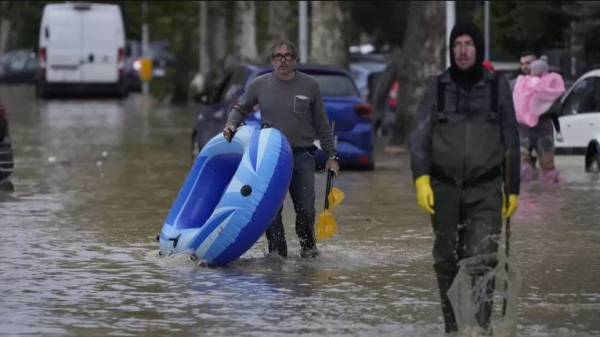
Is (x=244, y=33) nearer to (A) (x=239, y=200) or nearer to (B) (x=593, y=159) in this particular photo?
(B) (x=593, y=159)

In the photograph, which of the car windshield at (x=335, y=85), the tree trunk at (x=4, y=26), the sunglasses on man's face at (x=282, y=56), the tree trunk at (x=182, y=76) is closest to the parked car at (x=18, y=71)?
the tree trunk at (x=4, y=26)

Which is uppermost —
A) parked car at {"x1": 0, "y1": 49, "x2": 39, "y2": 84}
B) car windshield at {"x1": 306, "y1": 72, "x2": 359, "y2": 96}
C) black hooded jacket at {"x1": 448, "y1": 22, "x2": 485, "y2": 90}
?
black hooded jacket at {"x1": 448, "y1": 22, "x2": 485, "y2": 90}

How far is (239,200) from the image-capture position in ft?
41.8

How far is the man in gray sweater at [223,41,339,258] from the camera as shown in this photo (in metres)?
13.6

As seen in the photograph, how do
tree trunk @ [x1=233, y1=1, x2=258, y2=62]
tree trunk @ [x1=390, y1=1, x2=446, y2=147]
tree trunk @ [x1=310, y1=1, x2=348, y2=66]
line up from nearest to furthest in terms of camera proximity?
tree trunk @ [x1=390, y1=1, x2=446, y2=147], tree trunk @ [x1=310, y1=1, x2=348, y2=66], tree trunk @ [x1=233, y1=1, x2=258, y2=62]

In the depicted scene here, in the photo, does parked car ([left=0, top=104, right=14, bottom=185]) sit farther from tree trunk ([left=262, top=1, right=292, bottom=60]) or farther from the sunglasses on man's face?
tree trunk ([left=262, top=1, right=292, bottom=60])

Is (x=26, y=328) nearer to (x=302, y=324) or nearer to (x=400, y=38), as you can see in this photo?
(x=302, y=324)

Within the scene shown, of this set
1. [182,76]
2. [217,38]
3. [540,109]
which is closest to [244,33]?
[217,38]

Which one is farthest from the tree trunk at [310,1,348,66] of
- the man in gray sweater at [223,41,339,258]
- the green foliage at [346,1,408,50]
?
the man in gray sweater at [223,41,339,258]

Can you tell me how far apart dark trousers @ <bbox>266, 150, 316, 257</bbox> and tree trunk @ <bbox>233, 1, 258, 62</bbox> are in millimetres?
34568

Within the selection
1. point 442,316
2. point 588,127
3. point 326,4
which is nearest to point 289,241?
point 442,316

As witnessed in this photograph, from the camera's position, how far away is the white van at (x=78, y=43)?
52656 millimetres

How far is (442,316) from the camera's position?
1086cm

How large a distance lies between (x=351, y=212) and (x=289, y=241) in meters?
2.68
